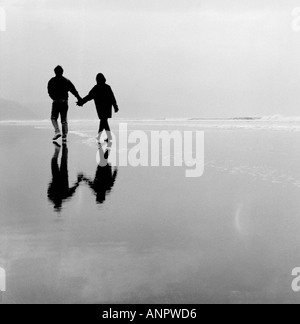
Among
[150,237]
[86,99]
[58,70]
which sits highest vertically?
[58,70]

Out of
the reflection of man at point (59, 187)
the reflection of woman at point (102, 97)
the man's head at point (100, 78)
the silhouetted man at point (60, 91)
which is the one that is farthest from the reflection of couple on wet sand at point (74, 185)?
the man's head at point (100, 78)

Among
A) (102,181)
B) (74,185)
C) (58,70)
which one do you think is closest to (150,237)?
(74,185)

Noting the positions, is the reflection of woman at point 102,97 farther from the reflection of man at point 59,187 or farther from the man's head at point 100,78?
the reflection of man at point 59,187

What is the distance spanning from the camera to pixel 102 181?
890 cm

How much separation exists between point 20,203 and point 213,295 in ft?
12.7

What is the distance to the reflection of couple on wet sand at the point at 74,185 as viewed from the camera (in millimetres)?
7215

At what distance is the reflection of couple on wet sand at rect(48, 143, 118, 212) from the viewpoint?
7.21 metres

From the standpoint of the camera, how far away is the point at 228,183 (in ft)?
28.5

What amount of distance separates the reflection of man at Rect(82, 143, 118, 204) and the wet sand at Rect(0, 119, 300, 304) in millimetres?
28

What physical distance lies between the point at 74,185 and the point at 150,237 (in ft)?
11.2

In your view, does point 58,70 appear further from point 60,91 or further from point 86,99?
point 86,99

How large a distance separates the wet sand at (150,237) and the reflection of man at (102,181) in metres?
0.03
